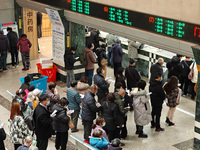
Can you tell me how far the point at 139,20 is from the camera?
877 centimetres

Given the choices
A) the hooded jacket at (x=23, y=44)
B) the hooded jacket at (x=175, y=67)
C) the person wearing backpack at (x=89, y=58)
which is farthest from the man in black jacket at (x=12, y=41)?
the hooded jacket at (x=175, y=67)

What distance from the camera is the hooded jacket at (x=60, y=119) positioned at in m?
8.01

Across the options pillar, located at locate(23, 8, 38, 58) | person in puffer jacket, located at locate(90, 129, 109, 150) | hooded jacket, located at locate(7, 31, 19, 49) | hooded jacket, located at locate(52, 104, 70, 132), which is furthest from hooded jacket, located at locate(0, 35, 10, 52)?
person in puffer jacket, located at locate(90, 129, 109, 150)

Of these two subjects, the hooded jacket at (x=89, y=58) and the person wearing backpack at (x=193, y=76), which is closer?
the person wearing backpack at (x=193, y=76)

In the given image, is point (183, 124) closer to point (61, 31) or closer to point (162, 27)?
point (162, 27)

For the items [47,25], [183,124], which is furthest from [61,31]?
[47,25]

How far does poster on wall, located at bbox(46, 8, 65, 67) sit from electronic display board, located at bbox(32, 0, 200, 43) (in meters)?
0.62

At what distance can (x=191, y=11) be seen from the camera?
740 cm

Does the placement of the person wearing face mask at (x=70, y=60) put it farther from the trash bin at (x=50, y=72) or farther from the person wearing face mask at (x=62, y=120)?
the person wearing face mask at (x=62, y=120)

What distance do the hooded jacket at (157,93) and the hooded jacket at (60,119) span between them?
7.96 ft

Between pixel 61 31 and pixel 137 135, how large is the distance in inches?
179

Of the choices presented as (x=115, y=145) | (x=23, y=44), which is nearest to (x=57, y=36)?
(x=23, y=44)

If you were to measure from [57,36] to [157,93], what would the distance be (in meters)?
4.63

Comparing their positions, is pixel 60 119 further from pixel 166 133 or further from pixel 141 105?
pixel 166 133
